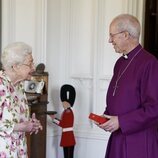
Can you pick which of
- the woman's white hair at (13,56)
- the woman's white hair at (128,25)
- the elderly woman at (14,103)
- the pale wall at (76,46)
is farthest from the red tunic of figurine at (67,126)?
the woman's white hair at (128,25)

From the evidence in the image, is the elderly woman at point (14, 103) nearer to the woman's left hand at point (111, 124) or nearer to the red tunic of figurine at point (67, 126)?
the woman's left hand at point (111, 124)

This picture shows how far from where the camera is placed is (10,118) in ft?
7.75

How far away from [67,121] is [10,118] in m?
1.70

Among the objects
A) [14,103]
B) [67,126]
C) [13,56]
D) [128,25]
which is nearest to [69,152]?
[67,126]

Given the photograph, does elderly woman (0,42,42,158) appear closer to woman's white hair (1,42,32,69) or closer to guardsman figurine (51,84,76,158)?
woman's white hair (1,42,32,69)

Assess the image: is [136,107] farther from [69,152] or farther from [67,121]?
[69,152]

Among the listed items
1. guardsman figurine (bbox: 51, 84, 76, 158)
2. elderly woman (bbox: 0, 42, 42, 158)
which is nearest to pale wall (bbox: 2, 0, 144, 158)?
guardsman figurine (bbox: 51, 84, 76, 158)

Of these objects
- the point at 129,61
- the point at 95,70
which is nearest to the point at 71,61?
the point at 95,70

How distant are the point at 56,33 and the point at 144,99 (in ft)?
7.19

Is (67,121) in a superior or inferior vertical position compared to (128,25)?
inferior

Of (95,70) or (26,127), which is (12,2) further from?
(26,127)

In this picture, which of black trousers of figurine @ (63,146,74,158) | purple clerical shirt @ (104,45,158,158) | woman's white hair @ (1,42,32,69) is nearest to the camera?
purple clerical shirt @ (104,45,158,158)

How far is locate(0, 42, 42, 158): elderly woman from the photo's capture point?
2.35 m

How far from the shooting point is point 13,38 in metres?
4.18
